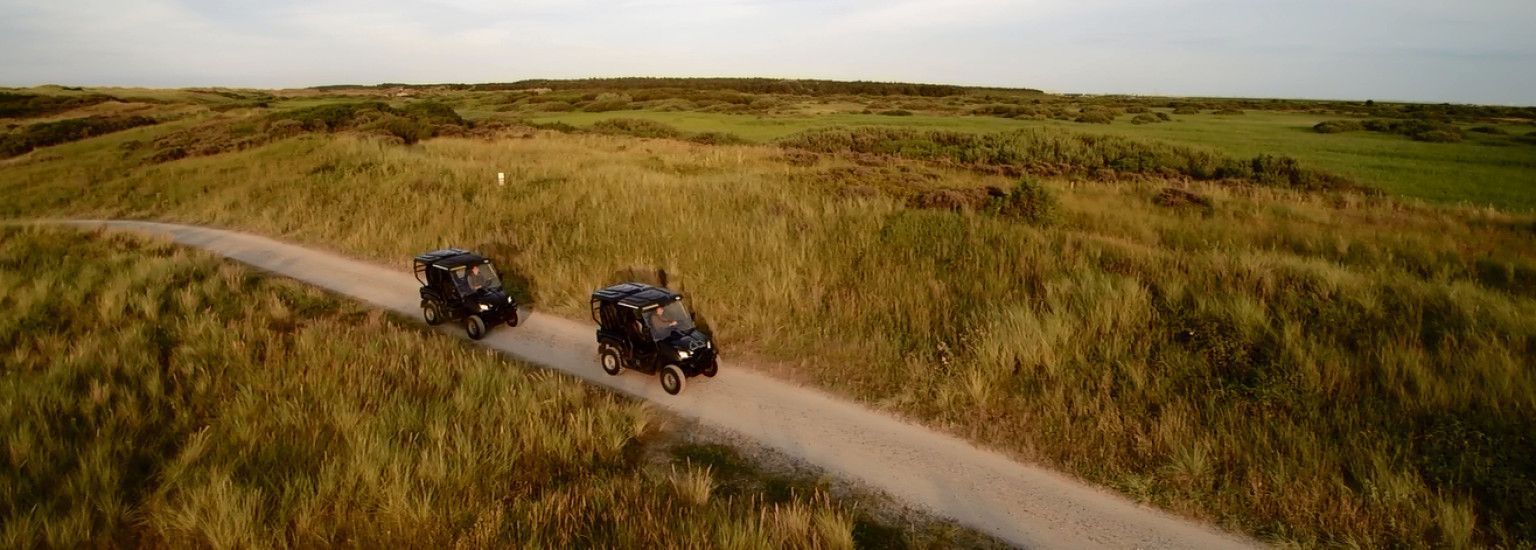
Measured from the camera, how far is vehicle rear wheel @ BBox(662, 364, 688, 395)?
865 cm

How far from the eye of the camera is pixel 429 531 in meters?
5.16

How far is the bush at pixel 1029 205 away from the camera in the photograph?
1691 cm

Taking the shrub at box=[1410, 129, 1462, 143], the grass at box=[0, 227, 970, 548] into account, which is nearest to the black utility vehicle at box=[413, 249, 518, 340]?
the grass at box=[0, 227, 970, 548]

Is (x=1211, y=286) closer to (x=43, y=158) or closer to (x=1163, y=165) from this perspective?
(x=1163, y=165)

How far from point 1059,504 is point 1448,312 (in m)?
7.13

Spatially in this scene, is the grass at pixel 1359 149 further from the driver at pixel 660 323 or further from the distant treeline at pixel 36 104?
the distant treeline at pixel 36 104

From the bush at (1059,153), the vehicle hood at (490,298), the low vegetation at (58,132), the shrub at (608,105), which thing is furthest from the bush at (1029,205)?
the low vegetation at (58,132)

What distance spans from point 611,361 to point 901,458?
4.53 metres

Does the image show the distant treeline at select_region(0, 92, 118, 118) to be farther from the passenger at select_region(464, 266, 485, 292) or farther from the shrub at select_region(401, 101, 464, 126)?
the passenger at select_region(464, 266, 485, 292)

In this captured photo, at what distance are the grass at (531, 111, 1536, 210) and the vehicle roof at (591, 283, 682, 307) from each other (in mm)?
22753

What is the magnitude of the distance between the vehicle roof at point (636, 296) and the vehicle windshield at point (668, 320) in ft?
0.41

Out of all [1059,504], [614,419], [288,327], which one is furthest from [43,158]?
[1059,504]

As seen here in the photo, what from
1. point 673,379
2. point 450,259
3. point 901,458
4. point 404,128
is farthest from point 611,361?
point 404,128

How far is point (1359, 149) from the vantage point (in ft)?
92.6
